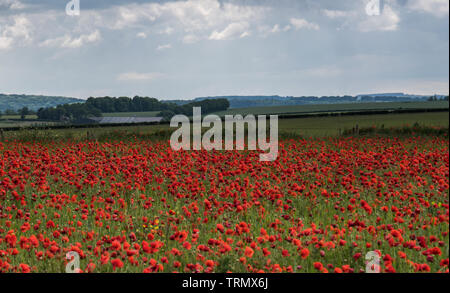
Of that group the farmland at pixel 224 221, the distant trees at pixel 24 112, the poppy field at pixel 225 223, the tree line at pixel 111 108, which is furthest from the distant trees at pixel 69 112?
the poppy field at pixel 225 223

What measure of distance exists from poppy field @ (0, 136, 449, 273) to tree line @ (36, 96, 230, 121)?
28.4 metres

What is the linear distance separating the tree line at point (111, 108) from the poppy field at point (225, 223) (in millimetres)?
28412

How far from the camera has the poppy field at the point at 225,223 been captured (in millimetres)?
5395

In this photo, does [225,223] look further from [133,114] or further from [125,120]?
[133,114]

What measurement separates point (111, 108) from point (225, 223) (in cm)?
3561

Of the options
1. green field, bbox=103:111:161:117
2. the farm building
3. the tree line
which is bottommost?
the farm building

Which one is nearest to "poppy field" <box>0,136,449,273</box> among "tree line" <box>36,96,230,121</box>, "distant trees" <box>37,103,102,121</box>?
"tree line" <box>36,96,230,121</box>

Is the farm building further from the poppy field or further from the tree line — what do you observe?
the poppy field

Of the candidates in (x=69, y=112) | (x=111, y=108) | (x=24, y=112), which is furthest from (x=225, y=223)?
(x=24, y=112)

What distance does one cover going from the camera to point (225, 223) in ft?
22.1

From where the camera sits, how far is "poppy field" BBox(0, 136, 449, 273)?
5.39 m
